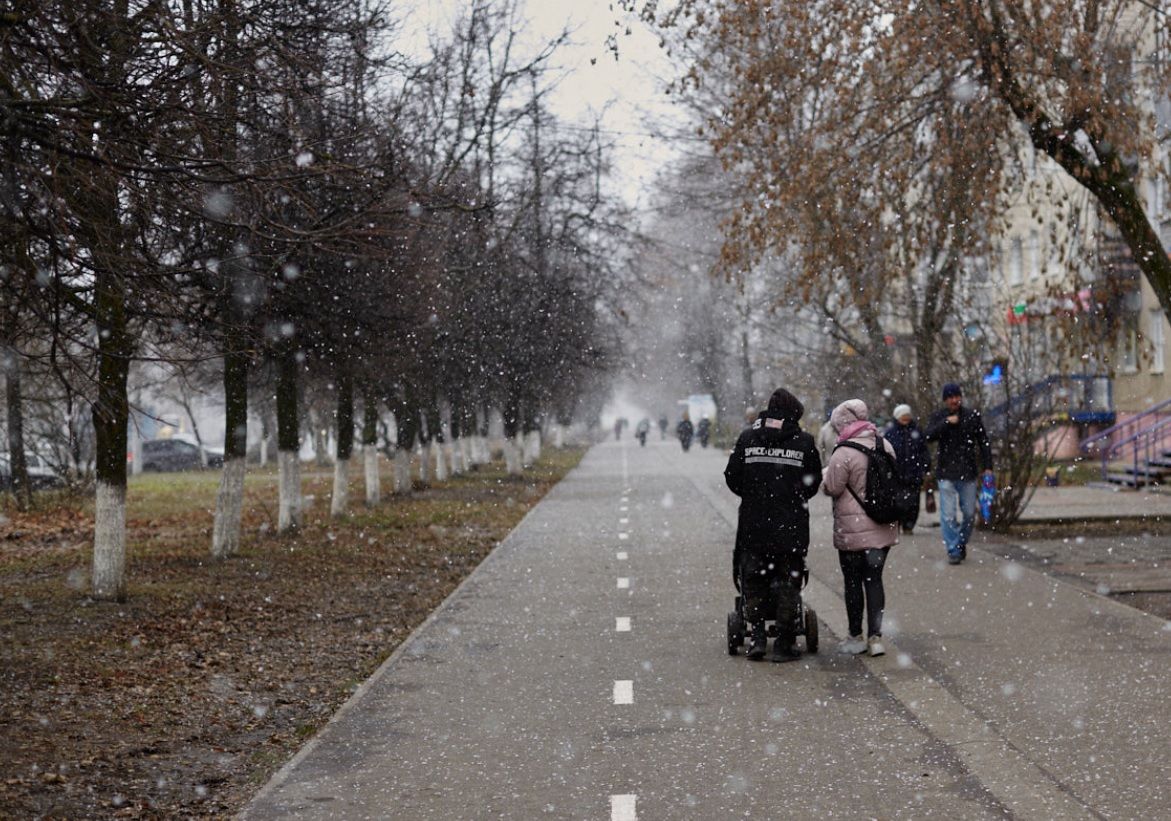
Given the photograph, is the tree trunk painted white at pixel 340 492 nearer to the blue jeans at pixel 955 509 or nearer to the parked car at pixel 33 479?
→ the parked car at pixel 33 479

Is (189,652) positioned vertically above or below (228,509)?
below

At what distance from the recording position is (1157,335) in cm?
3759

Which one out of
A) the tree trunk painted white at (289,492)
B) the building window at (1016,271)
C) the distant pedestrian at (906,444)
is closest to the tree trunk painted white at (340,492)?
the tree trunk painted white at (289,492)

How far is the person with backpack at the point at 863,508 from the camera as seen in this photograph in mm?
10094

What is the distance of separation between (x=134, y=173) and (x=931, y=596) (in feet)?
26.7

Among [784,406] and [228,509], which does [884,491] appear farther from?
[228,509]

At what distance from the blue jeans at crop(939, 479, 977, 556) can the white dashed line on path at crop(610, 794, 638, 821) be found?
10.2 m

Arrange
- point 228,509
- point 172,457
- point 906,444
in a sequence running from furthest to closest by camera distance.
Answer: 1. point 172,457
2. point 228,509
3. point 906,444

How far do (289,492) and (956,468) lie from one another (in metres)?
10.2

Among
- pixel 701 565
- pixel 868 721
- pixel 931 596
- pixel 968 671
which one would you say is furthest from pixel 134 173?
pixel 701 565

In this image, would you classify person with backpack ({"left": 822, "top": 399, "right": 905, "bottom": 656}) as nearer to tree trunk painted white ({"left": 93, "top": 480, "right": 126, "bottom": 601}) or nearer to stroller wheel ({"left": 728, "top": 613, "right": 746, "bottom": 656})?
stroller wheel ({"left": 728, "top": 613, "right": 746, "bottom": 656})

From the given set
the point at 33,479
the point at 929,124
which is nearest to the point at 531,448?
the point at 33,479

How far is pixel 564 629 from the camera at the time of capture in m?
12.0

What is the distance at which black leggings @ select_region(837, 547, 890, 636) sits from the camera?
1014cm
